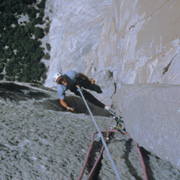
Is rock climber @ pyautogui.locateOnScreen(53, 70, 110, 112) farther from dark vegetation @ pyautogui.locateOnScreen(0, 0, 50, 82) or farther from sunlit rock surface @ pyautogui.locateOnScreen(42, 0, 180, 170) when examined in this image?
dark vegetation @ pyautogui.locateOnScreen(0, 0, 50, 82)

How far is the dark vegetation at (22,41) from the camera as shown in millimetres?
13516

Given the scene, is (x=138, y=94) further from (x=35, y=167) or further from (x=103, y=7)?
(x=103, y=7)

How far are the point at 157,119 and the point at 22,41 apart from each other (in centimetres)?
1355

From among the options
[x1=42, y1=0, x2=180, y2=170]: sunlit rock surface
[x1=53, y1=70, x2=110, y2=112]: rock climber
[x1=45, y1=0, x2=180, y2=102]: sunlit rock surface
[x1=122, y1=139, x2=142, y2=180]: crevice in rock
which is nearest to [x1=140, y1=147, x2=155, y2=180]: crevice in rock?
[x1=122, y1=139, x2=142, y2=180]: crevice in rock

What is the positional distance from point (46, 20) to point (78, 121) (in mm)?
12567

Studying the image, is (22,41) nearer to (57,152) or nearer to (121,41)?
(121,41)

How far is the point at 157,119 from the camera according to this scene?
2121 mm

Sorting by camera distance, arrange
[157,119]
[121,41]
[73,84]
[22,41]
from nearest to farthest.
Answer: [157,119]
[121,41]
[73,84]
[22,41]

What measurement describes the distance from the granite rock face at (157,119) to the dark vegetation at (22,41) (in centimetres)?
1142

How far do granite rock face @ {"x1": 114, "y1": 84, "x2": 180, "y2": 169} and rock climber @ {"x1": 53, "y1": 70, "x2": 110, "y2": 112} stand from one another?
2353 mm

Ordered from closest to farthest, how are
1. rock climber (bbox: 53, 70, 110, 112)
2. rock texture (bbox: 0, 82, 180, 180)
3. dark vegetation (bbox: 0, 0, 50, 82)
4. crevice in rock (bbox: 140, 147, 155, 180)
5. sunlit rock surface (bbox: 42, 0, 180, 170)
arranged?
1. rock texture (bbox: 0, 82, 180, 180)
2. crevice in rock (bbox: 140, 147, 155, 180)
3. sunlit rock surface (bbox: 42, 0, 180, 170)
4. rock climber (bbox: 53, 70, 110, 112)
5. dark vegetation (bbox: 0, 0, 50, 82)

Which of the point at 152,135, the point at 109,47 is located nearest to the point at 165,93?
the point at 152,135

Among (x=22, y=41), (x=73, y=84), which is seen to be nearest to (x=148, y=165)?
(x=73, y=84)

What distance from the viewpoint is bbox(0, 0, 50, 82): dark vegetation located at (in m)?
13.5
